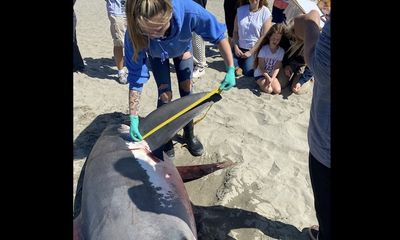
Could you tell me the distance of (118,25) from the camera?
5.37 metres

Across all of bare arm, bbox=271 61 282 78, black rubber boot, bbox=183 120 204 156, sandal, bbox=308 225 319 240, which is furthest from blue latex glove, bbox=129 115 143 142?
bare arm, bbox=271 61 282 78

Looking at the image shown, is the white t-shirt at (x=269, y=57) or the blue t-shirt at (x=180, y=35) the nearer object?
the blue t-shirt at (x=180, y=35)

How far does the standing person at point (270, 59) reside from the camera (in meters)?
5.15

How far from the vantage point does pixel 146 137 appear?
10.6 ft

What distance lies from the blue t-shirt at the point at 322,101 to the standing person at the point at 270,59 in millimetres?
3131

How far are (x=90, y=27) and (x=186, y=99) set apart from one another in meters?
6.06

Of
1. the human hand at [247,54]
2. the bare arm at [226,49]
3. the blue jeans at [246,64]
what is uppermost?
the bare arm at [226,49]

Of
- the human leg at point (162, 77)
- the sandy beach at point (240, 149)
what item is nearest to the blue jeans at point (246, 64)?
the sandy beach at point (240, 149)

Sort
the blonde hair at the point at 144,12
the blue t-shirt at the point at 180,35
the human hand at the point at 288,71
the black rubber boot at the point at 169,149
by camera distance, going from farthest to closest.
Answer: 1. the human hand at the point at 288,71
2. the black rubber boot at the point at 169,149
3. the blue t-shirt at the point at 180,35
4. the blonde hair at the point at 144,12

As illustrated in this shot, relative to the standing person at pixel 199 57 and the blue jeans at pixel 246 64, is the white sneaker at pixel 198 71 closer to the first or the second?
the standing person at pixel 199 57
